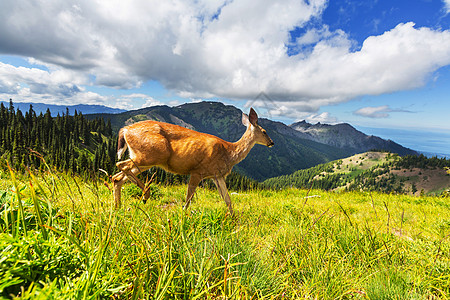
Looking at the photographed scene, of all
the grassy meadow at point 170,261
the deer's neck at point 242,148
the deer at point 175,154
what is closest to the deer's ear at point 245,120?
the deer's neck at point 242,148

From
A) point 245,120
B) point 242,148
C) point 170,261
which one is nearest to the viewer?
point 170,261

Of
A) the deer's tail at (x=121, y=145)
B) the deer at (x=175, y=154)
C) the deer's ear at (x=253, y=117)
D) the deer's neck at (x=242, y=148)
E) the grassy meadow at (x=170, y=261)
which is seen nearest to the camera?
the grassy meadow at (x=170, y=261)

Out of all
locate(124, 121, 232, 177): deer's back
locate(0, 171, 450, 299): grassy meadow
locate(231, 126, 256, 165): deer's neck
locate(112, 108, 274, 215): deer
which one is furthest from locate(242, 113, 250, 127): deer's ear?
locate(0, 171, 450, 299): grassy meadow

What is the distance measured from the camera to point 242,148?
661 cm

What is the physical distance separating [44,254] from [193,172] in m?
4.29

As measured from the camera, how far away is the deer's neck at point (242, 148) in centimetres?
643

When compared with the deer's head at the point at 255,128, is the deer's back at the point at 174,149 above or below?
below

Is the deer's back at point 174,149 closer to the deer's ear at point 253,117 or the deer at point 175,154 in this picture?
the deer at point 175,154

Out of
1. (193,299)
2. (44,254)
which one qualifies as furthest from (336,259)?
(44,254)

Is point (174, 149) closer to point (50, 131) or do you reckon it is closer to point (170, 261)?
point (170, 261)

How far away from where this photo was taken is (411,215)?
707 centimetres

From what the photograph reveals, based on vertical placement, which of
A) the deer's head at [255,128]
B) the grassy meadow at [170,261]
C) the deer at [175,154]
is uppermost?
the deer's head at [255,128]

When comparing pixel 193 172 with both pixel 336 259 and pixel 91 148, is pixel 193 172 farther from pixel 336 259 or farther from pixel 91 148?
pixel 91 148

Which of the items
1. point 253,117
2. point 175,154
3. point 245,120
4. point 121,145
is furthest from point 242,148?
point 121,145
